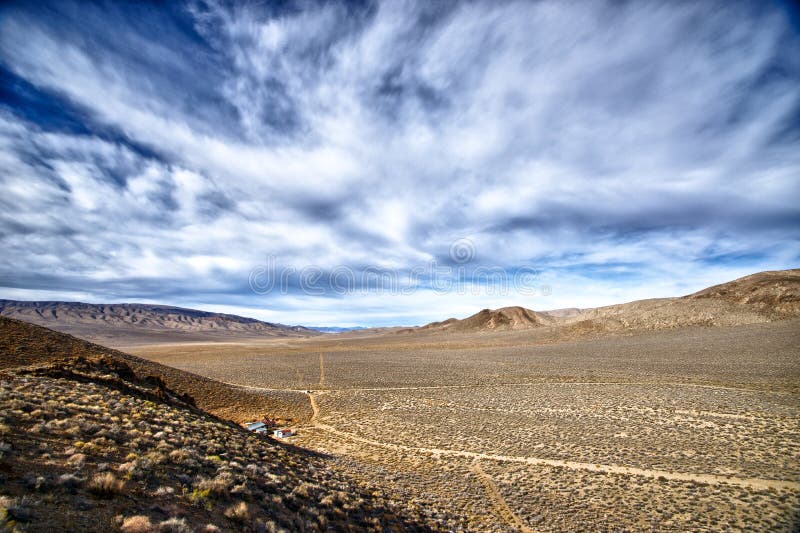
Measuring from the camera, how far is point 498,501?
9742 mm

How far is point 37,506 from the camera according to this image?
389 centimetres

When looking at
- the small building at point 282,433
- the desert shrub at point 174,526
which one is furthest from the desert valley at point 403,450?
the small building at point 282,433

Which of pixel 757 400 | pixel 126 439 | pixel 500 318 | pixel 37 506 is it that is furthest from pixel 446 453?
pixel 500 318

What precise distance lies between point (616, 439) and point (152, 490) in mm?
15959

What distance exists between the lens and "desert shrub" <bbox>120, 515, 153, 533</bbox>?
4.05 meters

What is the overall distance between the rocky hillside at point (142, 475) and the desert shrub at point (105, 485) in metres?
0.01

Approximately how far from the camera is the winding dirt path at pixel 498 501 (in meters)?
8.61

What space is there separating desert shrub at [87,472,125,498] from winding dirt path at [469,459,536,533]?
8.27 m

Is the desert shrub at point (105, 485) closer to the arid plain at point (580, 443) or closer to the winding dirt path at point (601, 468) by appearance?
the arid plain at point (580, 443)

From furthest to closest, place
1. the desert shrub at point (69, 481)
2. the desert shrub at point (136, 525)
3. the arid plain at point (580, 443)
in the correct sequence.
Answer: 1. the arid plain at point (580, 443)
2. the desert shrub at point (69, 481)
3. the desert shrub at point (136, 525)

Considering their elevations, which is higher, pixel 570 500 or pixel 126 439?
pixel 126 439

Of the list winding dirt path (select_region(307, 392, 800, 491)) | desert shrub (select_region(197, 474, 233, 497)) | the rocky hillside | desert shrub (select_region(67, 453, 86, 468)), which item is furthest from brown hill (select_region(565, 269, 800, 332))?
desert shrub (select_region(67, 453, 86, 468))

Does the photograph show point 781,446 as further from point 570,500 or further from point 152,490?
point 152,490

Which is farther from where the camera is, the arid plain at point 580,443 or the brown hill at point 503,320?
the brown hill at point 503,320
